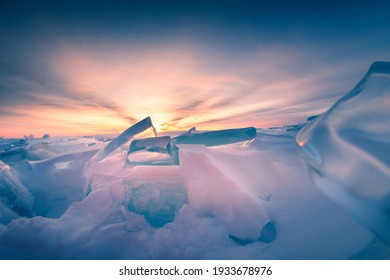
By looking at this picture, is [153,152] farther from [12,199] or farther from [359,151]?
[359,151]

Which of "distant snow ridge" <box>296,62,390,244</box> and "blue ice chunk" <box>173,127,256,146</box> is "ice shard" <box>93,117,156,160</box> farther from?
"distant snow ridge" <box>296,62,390,244</box>

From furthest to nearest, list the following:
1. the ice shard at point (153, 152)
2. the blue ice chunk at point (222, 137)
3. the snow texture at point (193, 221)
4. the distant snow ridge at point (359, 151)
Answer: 1. the blue ice chunk at point (222, 137)
2. the ice shard at point (153, 152)
3. the snow texture at point (193, 221)
4. the distant snow ridge at point (359, 151)

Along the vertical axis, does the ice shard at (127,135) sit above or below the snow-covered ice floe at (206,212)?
above

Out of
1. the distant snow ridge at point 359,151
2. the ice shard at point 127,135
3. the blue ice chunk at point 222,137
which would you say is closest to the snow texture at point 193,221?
the distant snow ridge at point 359,151

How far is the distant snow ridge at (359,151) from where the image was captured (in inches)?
44.2

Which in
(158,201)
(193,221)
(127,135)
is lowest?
(193,221)

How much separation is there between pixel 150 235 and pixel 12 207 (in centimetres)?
224

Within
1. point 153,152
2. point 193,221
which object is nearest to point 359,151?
point 193,221

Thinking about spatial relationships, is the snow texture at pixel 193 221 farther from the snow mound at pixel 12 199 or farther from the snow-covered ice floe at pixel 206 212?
the snow mound at pixel 12 199

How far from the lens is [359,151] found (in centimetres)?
118

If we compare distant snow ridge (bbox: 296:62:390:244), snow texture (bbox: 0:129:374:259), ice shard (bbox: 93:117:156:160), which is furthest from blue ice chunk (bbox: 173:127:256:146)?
distant snow ridge (bbox: 296:62:390:244)

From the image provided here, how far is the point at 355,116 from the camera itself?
1327 mm

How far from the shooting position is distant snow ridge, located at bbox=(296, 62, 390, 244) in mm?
1123
